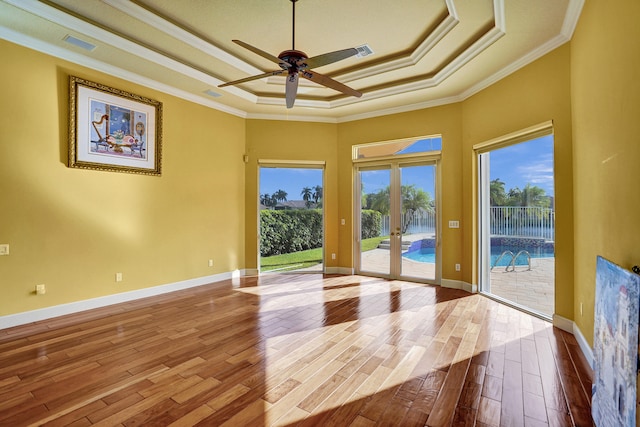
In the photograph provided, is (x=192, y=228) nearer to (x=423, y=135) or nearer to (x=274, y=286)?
(x=274, y=286)

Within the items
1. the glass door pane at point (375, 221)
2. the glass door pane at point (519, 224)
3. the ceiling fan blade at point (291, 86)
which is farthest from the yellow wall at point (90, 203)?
the glass door pane at point (519, 224)

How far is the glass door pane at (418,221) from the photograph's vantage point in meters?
5.82

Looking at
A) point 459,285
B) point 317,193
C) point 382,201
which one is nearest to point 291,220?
point 317,193

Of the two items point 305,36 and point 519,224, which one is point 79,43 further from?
point 519,224

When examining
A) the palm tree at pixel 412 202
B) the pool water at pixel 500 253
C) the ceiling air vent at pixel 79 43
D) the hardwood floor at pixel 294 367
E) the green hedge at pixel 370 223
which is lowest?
the hardwood floor at pixel 294 367

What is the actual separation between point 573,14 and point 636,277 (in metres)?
2.86

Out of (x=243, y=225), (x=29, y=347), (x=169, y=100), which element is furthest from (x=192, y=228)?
(x=29, y=347)

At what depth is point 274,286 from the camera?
559cm

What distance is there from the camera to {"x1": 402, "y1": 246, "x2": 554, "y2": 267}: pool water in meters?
4.07

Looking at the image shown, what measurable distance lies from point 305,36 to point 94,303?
4.54 meters

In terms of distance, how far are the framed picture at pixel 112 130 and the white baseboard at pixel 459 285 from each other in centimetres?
518

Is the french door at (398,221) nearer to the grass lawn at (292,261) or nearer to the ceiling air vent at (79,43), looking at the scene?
the grass lawn at (292,261)

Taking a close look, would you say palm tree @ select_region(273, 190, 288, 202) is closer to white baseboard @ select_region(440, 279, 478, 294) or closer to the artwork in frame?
white baseboard @ select_region(440, 279, 478, 294)

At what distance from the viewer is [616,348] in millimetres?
1769
